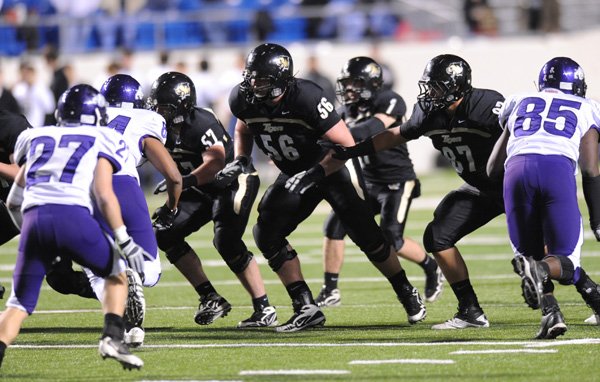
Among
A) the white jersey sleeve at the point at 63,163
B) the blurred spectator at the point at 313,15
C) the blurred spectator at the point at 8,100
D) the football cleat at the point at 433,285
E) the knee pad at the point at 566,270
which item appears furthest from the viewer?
the blurred spectator at the point at 313,15

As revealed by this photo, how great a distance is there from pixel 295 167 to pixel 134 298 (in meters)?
1.68

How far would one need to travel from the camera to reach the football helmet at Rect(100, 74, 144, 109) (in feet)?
23.5

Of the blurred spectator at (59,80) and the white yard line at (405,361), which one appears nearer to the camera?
the white yard line at (405,361)

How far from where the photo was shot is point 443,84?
6.98m

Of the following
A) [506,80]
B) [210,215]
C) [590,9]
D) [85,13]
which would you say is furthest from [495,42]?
[210,215]

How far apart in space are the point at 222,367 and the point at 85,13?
16.1 m

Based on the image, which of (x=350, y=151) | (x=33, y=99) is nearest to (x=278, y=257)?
(x=350, y=151)

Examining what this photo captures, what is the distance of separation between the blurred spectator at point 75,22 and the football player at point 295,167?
13716mm

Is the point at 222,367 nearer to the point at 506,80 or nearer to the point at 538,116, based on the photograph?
the point at 538,116

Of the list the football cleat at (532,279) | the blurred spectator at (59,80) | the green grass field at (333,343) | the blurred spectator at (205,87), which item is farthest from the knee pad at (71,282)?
the blurred spectator at (205,87)

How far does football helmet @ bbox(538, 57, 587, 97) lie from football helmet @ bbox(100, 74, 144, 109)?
2.33 meters

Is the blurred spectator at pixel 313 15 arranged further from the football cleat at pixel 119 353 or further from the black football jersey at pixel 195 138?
the football cleat at pixel 119 353

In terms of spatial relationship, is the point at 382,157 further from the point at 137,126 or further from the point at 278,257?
the point at 137,126

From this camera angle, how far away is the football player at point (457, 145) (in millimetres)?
7020
